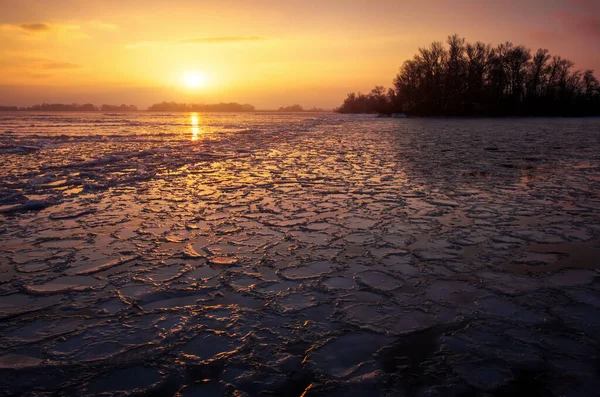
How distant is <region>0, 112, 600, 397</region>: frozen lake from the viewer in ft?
6.70

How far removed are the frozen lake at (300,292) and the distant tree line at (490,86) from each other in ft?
189

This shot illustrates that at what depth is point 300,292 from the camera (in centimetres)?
299

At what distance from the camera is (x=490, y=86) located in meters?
57.4

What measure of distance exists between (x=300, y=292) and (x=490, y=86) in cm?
6453

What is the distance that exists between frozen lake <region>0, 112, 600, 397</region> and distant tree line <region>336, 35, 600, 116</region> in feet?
189

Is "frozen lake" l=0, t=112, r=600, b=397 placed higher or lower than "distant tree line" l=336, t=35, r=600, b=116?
lower

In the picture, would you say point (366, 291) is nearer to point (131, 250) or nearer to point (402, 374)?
point (402, 374)

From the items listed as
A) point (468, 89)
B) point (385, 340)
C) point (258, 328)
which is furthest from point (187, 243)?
point (468, 89)

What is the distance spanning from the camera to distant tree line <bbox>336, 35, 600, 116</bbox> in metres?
57.4

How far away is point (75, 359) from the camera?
2.17m

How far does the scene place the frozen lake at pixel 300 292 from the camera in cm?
204

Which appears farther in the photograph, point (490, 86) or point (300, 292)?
point (490, 86)

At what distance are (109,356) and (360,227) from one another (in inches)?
123

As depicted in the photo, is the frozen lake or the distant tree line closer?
the frozen lake
